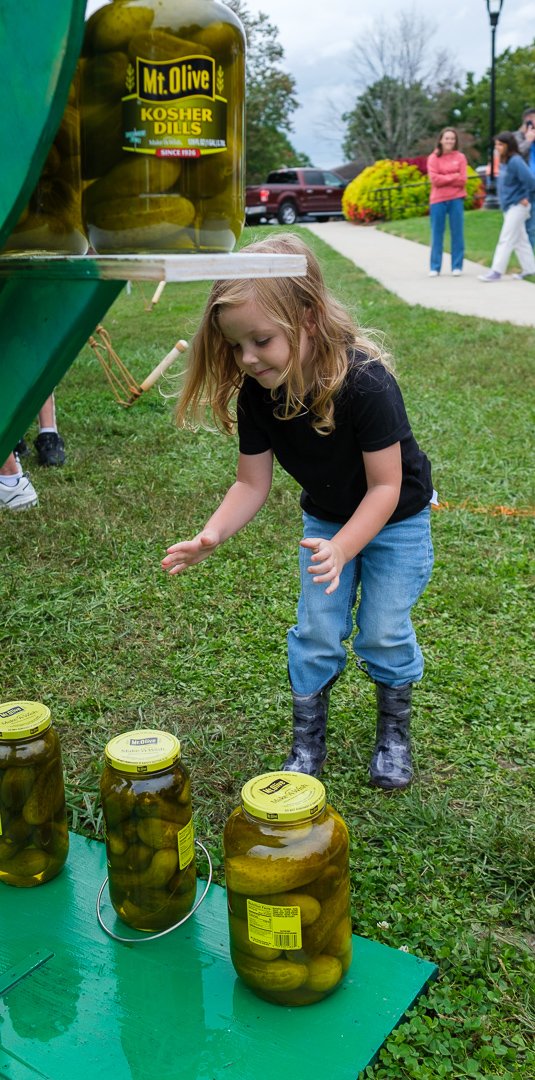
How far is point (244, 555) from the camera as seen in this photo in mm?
3990

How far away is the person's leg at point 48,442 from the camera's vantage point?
519cm

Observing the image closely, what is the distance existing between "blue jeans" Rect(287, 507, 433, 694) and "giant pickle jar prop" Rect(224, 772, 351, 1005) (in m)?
0.70

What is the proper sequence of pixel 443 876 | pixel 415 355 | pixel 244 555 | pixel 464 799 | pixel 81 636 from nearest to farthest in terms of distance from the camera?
pixel 443 876 < pixel 464 799 < pixel 81 636 < pixel 244 555 < pixel 415 355

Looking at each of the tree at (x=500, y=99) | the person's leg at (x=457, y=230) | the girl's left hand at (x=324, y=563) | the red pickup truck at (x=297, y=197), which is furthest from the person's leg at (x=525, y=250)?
the tree at (x=500, y=99)

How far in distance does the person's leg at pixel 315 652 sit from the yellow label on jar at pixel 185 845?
1.93 feet

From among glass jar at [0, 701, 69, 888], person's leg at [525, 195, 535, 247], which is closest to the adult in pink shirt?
person's leg at [525, 195, 535, 247]

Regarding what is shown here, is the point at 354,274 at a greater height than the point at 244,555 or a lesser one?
greater

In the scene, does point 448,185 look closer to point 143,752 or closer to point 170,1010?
point 143,752

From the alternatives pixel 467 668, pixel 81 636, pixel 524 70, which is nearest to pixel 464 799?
pixel 467 668

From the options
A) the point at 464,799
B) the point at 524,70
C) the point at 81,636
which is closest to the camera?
the point at 464,799

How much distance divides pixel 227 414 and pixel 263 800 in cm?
94

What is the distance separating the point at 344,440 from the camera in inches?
87.3

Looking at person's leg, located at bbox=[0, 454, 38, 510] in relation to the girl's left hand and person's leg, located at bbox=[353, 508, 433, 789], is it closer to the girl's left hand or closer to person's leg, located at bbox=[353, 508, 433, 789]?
person's leg, located at bbox=[353, 508, 433, 789]

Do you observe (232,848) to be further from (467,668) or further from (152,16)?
(467,668)
